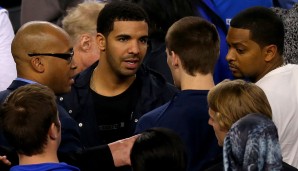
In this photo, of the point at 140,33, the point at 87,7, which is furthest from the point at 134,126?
the point at 87,7

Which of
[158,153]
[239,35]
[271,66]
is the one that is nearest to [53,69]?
[239,35]

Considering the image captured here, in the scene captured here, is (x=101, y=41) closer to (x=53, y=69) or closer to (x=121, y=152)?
(x=53, y=69)

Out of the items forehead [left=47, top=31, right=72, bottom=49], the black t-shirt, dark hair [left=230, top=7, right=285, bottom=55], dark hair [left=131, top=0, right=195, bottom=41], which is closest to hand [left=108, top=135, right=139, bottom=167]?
forehead [left=47, top=31, right=72, bottom=49]

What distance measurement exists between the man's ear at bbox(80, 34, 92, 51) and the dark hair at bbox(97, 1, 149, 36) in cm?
53

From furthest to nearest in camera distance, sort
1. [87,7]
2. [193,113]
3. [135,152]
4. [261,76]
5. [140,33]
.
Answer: [87,7], [140,33], [261,76], [193,113], [135,152]

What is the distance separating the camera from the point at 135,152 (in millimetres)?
4473

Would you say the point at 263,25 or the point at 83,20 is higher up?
the point at 263,25

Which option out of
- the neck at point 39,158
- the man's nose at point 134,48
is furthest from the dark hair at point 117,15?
the neck at point 39,158

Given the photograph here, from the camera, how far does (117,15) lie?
636 centimetres

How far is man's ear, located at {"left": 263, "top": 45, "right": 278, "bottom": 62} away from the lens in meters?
5.97

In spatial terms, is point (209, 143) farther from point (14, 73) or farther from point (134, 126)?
point (14, 73)

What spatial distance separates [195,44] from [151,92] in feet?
2.51

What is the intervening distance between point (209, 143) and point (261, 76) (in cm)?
70

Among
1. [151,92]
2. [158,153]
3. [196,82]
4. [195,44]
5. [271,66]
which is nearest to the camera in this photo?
[158,153]
